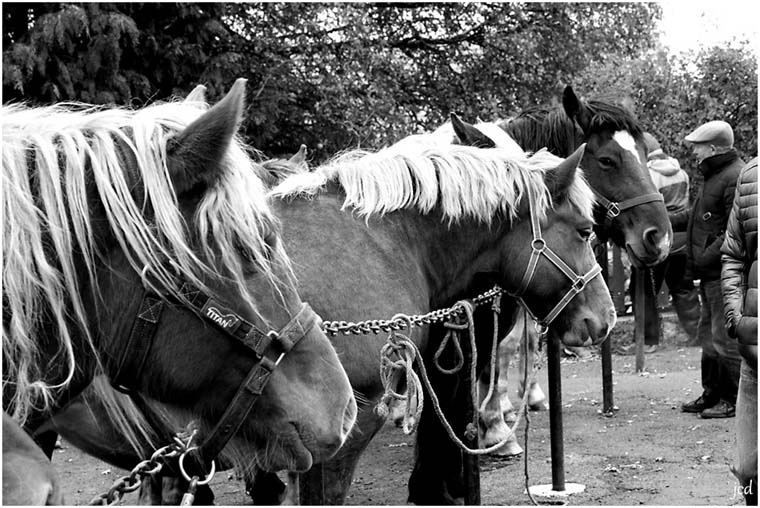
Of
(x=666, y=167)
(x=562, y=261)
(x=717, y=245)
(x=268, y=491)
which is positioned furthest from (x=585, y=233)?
(x=666, y=167)

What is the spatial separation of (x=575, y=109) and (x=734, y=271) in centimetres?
171

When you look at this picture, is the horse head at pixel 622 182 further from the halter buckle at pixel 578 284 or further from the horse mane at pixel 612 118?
the halter buckle at pixel 578 284

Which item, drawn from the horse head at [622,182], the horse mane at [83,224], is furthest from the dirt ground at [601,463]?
the horse mane at [83,224]

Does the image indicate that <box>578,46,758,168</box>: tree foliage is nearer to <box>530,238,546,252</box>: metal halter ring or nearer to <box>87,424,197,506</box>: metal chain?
<box>530,238,546,252</box>: metal halter ring

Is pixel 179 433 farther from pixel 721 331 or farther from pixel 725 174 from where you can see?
pixel 725 174

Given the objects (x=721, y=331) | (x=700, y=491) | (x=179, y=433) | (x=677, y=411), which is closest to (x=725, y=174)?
(x=721, y=331)

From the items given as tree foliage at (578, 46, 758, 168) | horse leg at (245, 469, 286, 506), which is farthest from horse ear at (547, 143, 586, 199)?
tree foliage at (578, 46, 758, 168)

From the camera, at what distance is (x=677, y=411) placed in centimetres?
724

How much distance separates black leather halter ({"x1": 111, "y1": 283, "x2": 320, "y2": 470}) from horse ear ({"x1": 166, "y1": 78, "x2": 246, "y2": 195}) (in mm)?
222

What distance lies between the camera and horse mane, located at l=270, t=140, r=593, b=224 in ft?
11.0

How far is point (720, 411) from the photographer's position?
6.93 metres

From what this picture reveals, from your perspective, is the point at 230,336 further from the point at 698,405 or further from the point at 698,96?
the point at 698,96

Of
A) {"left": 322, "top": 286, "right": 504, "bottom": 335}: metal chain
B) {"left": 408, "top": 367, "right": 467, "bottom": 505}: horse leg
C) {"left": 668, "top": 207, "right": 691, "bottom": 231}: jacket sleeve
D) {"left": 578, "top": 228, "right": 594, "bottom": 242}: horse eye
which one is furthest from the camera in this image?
{"left": 668, "top": 207, "right": 691, "bottom": 231}: jacket sleeve

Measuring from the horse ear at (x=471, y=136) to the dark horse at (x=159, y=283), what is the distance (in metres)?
2.41
